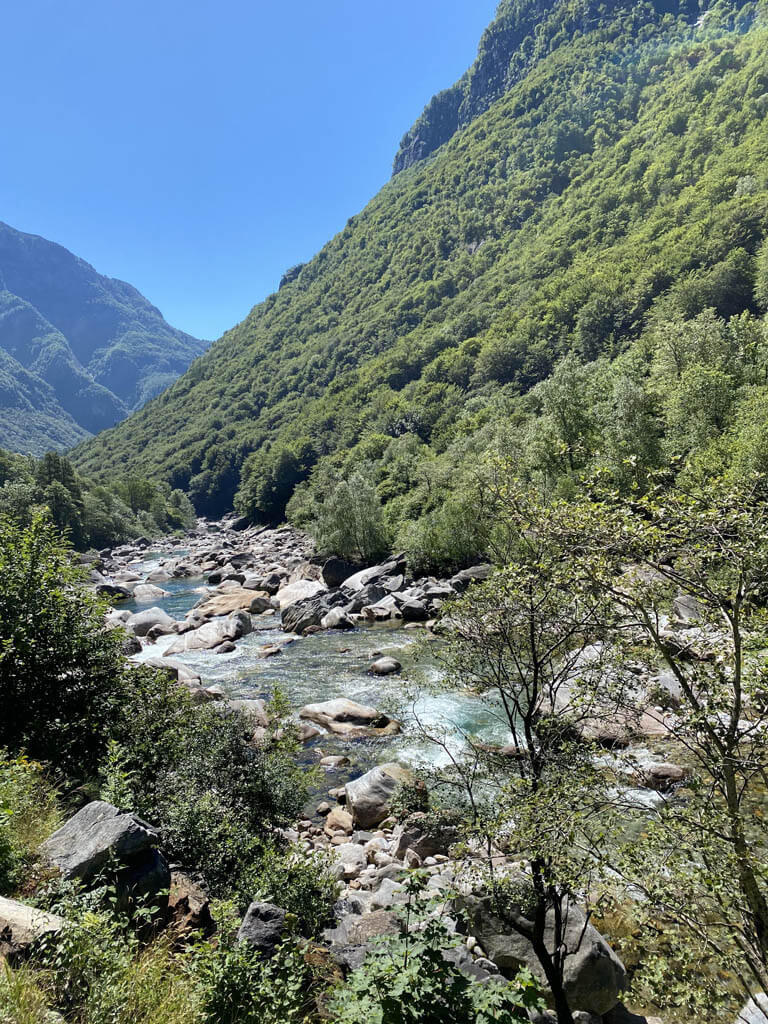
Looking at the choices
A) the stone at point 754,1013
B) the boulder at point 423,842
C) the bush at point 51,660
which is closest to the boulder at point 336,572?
the boulder at point 423,842

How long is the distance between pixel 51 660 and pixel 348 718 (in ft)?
34.9

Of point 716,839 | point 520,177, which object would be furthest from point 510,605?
point 520,177

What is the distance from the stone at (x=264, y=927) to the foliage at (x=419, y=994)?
6.22 feet

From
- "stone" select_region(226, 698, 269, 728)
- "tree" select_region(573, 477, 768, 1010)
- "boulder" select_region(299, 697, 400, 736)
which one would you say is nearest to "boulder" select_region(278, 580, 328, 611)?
"boulder" select_region(299, 697, 400, 736)

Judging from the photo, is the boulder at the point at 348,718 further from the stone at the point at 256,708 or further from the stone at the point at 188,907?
the stone at the point at 188,907

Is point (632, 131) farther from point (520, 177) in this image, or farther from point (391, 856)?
point (391, 856)

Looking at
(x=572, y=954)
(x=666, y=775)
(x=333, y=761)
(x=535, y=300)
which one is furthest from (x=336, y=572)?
(x=535, y=300)

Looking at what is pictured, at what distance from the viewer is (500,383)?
312ft

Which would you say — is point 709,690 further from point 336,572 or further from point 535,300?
point 535,300

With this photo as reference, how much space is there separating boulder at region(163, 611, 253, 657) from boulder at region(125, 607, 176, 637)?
2362 millimetres

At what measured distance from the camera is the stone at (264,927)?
5.50 metres

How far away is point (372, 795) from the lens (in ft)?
38.2

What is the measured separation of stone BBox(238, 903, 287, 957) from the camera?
550cm

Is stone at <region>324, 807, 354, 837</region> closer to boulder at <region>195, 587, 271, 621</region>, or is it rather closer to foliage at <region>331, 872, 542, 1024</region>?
foliage at <region>331, 872, 542, 1024</region>
